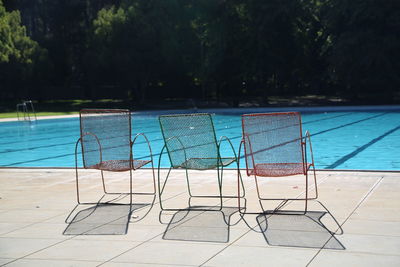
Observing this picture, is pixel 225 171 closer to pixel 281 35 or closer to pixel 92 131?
pixel 92 131

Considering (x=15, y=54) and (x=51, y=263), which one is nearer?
(x=51, y=263)

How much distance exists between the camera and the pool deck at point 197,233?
13.3ft

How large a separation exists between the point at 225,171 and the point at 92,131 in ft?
8.39

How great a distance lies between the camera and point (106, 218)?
563 cm

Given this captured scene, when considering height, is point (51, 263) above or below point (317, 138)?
above

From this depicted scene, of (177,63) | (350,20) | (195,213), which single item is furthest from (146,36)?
(195,213)

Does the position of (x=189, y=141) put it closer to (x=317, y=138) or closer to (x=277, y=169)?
(x=277, y=169)

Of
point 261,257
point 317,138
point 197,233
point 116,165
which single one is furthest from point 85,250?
point 317,138

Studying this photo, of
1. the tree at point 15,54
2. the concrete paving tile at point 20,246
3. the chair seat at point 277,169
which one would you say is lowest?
the concrete paving tile at point 20,246

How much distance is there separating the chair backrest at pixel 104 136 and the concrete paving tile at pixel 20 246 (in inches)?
71.2

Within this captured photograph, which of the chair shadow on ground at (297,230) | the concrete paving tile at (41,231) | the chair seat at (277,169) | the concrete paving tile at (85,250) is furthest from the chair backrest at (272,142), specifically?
the concrete paving tile at (41,231)

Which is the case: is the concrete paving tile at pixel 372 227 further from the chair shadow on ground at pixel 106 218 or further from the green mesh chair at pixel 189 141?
the chair shadow on ground at pixel 106 218

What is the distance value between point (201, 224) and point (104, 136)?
6.40 feet

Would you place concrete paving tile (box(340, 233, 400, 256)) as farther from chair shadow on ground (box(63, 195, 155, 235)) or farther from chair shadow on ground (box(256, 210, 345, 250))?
chair shadow on ground (box(63, 195, 155, 235))
